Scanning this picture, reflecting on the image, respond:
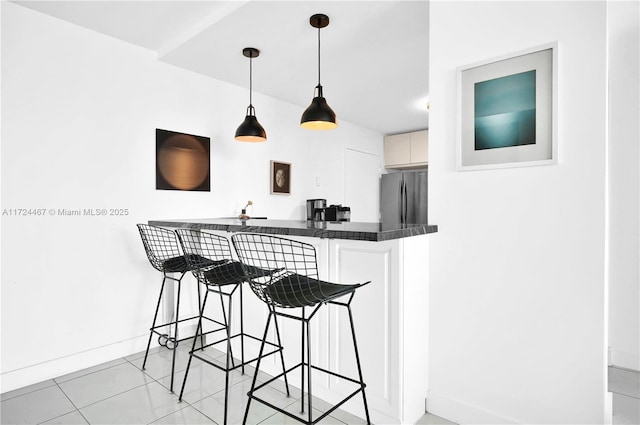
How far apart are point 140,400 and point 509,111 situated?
2.53 m

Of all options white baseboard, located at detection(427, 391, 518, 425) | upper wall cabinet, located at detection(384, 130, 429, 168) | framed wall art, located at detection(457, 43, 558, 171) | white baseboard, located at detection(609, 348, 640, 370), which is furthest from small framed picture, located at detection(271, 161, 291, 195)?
white baseboard, located at detection(609, 348, 640, 370)

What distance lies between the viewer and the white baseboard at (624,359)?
7.76 feet

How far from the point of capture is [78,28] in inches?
100

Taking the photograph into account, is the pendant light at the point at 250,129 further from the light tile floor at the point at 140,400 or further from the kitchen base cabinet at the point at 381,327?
the light tile floor at the point at 140,400

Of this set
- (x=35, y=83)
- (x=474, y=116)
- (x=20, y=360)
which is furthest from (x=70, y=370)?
(x=474, y=116)

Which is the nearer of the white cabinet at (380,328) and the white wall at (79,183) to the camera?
the white cabinet at (380,328)

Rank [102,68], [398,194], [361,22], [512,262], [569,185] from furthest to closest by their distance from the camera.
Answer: [398,194] < [102,68] < [361,22] < [512,262] < [569,185]

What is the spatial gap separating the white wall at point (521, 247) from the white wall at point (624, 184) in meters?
1.28

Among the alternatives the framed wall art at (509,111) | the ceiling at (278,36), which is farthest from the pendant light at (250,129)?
the framed wall art at (509,111)

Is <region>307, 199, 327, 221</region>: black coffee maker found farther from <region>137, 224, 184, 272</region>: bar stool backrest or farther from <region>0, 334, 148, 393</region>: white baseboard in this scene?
<region>0, 334, 148, 393</region>: white baseboard

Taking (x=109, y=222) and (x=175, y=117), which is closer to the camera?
(x=109, y=222)

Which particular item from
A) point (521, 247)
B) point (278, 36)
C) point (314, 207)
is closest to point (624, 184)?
point (521, 247)

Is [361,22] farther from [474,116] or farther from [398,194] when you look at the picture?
[398,194]

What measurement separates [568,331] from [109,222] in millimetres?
2920
